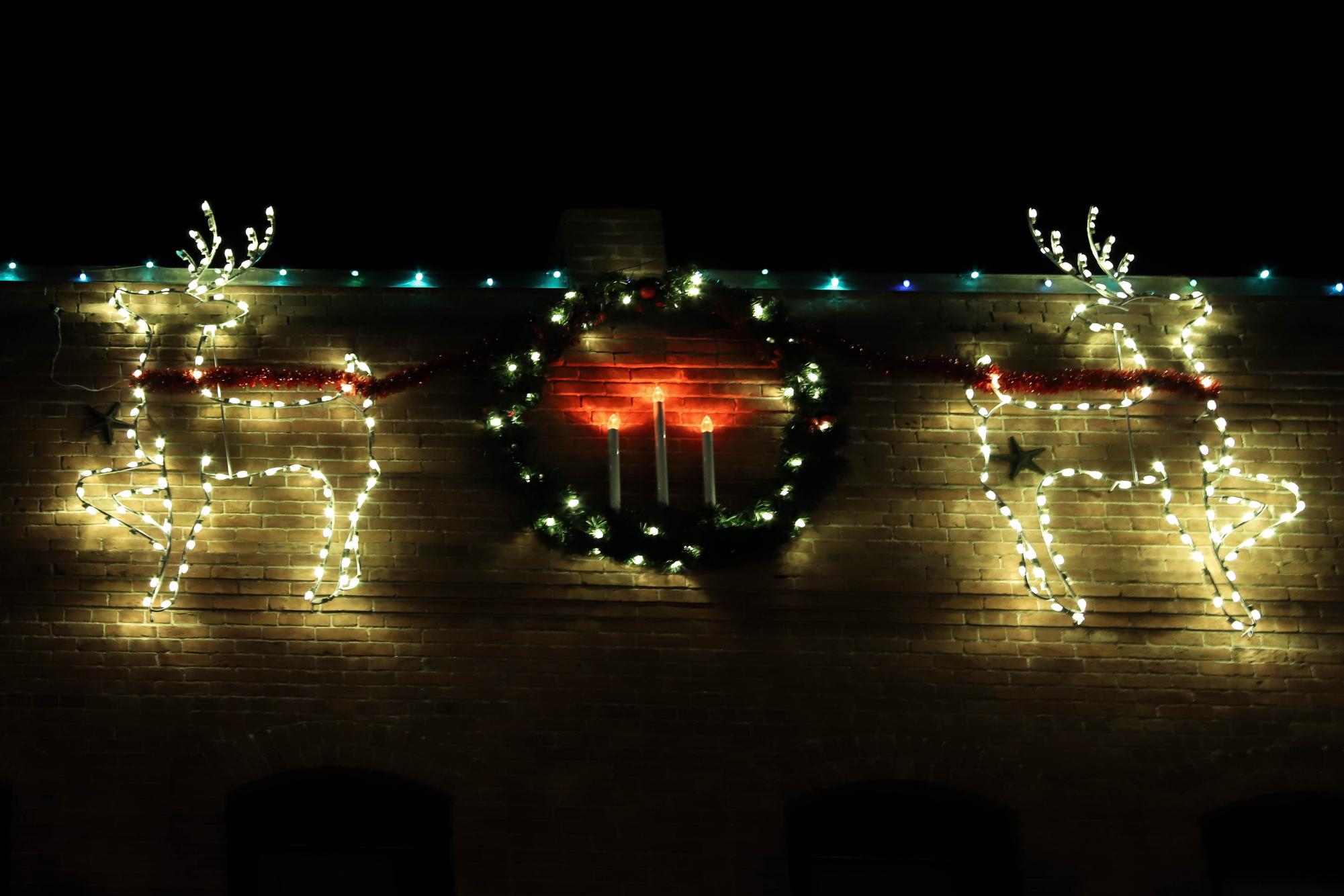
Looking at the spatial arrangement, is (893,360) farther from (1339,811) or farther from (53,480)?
(53,480)

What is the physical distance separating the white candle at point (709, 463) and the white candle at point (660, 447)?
24 centimetres

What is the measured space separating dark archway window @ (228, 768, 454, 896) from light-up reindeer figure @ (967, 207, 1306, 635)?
3.87 metres

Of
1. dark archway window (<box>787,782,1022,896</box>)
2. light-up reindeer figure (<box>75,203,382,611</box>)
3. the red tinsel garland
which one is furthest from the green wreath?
dark archway window (<box>787,782,1022,896</box>)

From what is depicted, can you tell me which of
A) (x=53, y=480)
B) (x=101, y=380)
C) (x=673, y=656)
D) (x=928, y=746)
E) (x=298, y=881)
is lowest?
(x=298, y=881)

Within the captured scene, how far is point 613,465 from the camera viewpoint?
9.77 metres

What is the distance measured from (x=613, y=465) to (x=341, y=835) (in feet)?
8.71

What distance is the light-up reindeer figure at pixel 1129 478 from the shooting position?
9.85 metres

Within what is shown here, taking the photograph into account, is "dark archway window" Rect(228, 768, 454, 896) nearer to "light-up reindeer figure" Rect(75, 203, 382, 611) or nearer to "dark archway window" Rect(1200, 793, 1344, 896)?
"light-up reindeer figure" Rect(75, 203, 382, 611)

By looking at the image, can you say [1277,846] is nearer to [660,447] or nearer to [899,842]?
[899,842]

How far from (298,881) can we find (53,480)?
275 centimetres

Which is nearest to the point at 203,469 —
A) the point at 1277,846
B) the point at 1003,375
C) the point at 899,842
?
the point at 899,842

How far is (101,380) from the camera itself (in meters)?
9.80

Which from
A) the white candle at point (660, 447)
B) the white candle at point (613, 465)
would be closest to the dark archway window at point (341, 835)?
the white candle at point (613, 465)

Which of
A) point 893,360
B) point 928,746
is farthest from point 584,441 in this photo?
point 928,746
